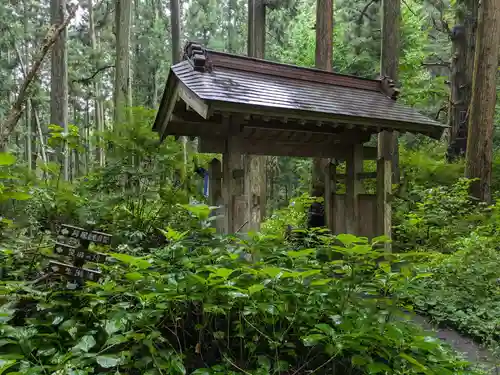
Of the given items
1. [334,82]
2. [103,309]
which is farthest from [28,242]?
[334,82]

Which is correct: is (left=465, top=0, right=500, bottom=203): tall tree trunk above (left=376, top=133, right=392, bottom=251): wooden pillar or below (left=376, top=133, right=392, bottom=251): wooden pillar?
above

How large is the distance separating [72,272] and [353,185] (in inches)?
191

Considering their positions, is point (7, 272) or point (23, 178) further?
point (23, 178)

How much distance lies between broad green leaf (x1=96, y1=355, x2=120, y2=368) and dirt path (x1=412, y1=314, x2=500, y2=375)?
2.42 m

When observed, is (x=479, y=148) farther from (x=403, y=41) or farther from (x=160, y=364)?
(x=160, y=364)

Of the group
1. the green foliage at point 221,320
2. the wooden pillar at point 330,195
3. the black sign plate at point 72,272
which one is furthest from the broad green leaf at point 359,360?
the wooden pillar at point 330,195

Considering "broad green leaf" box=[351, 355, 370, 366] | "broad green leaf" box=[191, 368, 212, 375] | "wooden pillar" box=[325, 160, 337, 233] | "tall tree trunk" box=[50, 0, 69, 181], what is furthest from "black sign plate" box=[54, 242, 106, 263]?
"tall tree trunk" box=[50, 0, 69, 181]

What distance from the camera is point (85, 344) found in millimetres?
1883

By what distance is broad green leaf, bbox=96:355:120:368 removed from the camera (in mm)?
1706

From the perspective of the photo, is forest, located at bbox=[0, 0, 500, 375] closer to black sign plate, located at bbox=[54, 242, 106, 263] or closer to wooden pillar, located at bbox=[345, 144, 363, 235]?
black sign plate, located at bbox=[54, 242, 106, 263]

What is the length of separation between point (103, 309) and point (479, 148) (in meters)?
8.45

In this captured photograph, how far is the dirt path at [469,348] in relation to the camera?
3.08 meters

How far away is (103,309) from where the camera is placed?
7.41 feet

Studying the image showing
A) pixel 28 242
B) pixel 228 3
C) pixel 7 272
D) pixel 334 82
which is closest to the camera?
pixel 7 272
